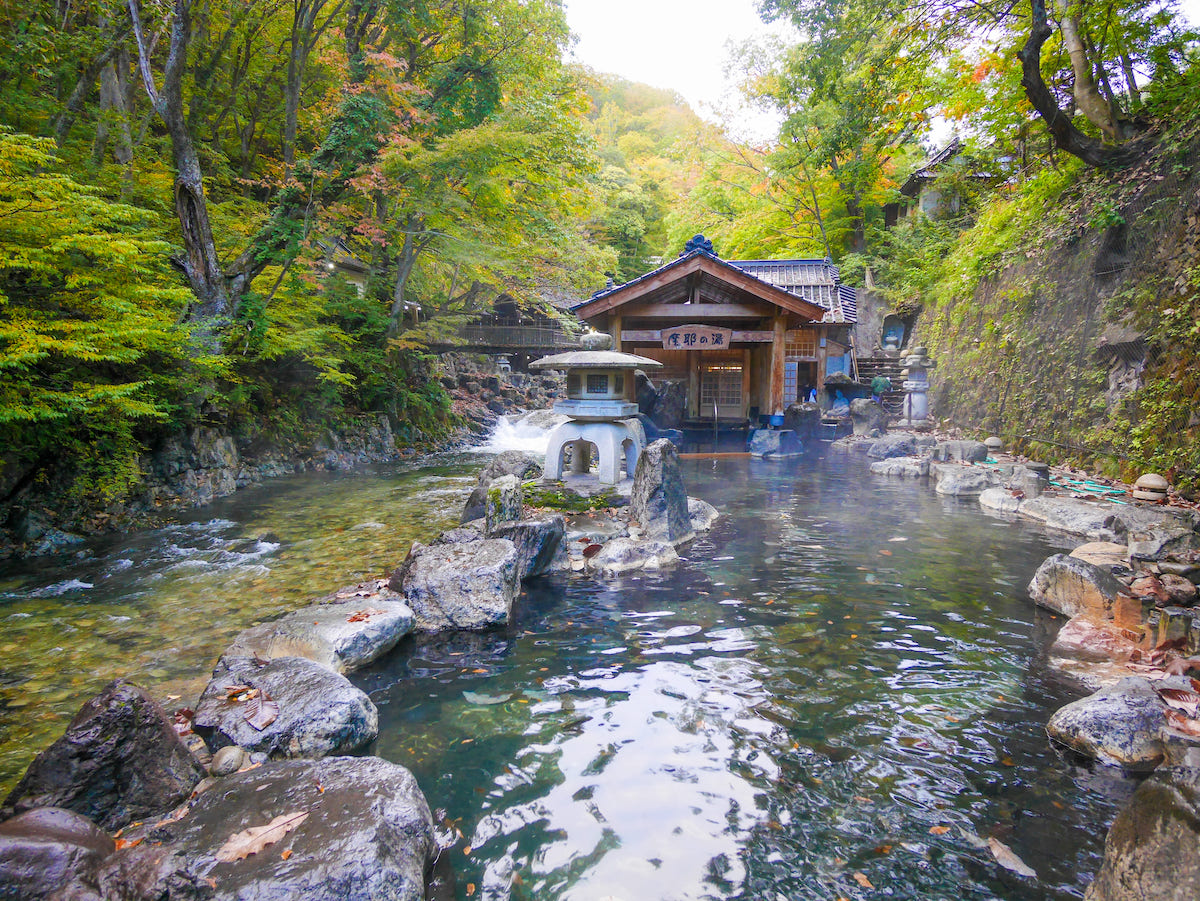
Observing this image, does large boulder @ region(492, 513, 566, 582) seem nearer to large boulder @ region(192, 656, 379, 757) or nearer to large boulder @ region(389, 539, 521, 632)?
large boulder @ region(389, 539, 521, 632)

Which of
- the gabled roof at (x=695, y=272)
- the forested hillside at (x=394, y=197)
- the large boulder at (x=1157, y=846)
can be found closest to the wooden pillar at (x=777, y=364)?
the gabled roof at (x=695, y=272)

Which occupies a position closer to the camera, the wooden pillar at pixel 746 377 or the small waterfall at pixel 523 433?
the wooden pillar at pixel 746 377

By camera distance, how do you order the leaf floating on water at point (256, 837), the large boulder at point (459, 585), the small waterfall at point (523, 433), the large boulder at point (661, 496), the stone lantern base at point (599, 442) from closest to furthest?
the leaf floating on water at point (256, 837)
the large boulder at point (459, 585)
the large boulder at point (661, 496)
the stone lantern base at point (599, 442)
the small waterfall at point (523, 433)

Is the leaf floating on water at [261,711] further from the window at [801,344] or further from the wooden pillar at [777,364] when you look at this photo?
the window at [801,344]

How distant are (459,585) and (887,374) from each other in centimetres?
2246

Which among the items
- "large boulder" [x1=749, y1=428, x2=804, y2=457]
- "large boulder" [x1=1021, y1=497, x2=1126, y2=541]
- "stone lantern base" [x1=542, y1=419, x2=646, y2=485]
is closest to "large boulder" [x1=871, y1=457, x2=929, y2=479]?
"large boulder" [x1=749, y1=428, x2=804, y2=457]

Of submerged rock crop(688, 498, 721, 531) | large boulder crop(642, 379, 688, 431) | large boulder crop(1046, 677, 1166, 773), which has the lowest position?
large boulder crop(1046, 677, 1166, 773)

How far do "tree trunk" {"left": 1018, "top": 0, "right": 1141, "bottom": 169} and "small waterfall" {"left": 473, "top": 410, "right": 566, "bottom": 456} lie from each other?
16292 millimetres

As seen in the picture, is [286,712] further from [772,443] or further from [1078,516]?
[772,443]

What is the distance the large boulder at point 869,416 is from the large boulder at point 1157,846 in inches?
736

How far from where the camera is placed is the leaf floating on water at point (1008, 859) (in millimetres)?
2811

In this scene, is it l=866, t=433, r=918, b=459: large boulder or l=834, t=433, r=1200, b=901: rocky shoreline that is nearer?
l=834, t=433, r=1200, b=901: rocky shoreline

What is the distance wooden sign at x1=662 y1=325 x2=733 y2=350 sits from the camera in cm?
1530

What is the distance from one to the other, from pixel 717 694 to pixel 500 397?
2586 cm
